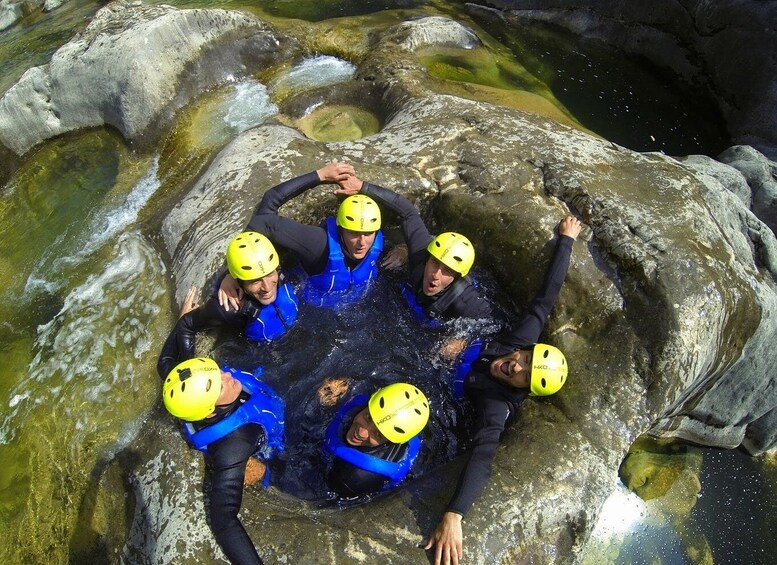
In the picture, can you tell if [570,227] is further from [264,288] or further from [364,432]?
[264,288]

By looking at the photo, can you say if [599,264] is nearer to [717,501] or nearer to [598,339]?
[598,339]

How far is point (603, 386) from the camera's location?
499 cm

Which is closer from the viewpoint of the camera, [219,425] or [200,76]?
[219,425]

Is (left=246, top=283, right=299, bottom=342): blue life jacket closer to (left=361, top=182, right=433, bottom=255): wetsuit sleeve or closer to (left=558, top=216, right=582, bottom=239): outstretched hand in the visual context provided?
(left=361, top=182, right=433, bottom=255): wetsuit sleeve

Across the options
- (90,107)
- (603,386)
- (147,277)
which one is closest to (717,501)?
(603,386)

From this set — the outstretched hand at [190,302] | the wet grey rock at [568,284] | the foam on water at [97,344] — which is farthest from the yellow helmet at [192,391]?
the foam on water at [97,344]

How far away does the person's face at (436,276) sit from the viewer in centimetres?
571

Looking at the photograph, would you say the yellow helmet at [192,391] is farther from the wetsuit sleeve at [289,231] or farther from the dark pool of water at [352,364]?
the wetsuit sleeve at [289,231]

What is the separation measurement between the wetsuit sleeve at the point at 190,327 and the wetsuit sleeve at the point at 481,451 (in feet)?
9.63

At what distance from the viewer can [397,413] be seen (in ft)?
14.7

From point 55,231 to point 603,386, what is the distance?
8948mm

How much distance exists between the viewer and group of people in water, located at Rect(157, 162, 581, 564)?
14.5ft

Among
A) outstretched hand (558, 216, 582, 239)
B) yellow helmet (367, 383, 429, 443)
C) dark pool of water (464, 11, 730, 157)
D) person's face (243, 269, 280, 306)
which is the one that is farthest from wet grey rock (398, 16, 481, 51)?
yellow helmet (367, 383, 429, 443)

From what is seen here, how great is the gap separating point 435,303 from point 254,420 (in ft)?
8.16
